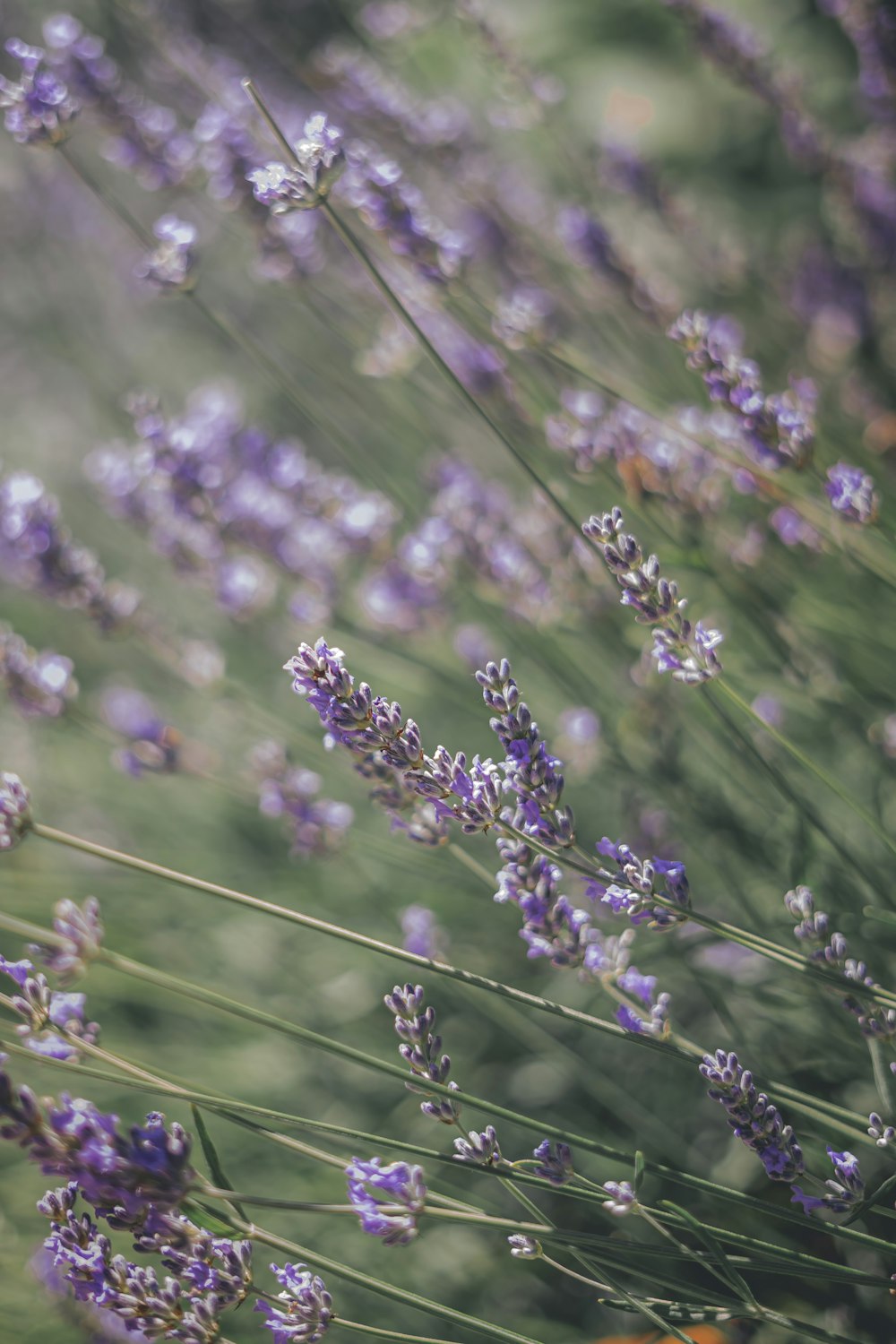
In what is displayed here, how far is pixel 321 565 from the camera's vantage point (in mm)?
1985

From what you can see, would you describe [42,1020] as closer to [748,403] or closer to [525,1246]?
[525,1246]

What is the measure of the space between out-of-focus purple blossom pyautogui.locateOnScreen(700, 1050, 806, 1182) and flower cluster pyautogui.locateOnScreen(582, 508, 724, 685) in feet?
1.25

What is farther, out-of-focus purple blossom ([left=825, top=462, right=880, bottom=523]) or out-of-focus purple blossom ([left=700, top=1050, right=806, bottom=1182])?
out-of-focus purple blossom ([left=825, top=462, right=880, bottom=523])

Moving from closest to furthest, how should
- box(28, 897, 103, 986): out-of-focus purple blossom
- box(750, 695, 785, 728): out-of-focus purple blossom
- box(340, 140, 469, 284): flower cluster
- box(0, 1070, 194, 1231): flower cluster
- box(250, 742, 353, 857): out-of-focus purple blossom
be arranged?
box(0, 1070, 194, 1231): flower cluster
box(28, 897, 103, 986): out-of-focus purple blossom
box(340, 140, 469, 284): flower cluster
box(250, 742, 353, 857): out-of-focus purple blossom
box(750, 695, 785, 728): out-of-focus purple blossom

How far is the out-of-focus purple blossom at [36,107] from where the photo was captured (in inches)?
55.7

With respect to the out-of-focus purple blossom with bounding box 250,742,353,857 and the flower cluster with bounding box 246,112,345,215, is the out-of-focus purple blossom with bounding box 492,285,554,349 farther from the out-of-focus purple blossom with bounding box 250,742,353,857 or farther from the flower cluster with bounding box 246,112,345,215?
the out-of-focus purple blossom with bounding box 250,742,353,857

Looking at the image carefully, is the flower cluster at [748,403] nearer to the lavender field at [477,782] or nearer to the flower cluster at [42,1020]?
the lavender field at [477,782]

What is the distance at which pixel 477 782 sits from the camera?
1032mm

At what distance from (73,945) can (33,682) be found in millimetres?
656

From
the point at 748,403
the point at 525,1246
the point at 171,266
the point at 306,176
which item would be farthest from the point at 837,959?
the point at 171,266

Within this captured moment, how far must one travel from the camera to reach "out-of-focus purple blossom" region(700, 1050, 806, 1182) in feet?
3.33

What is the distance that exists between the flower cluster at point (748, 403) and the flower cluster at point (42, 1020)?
39.9 inches

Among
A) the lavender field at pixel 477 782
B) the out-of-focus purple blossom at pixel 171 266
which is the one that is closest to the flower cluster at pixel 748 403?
the lavender field at pixel 477 782

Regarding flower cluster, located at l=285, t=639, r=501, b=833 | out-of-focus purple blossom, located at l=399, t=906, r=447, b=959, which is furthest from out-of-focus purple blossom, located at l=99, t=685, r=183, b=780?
flower cluster, located at l=285, t=639, r=501, b=833
